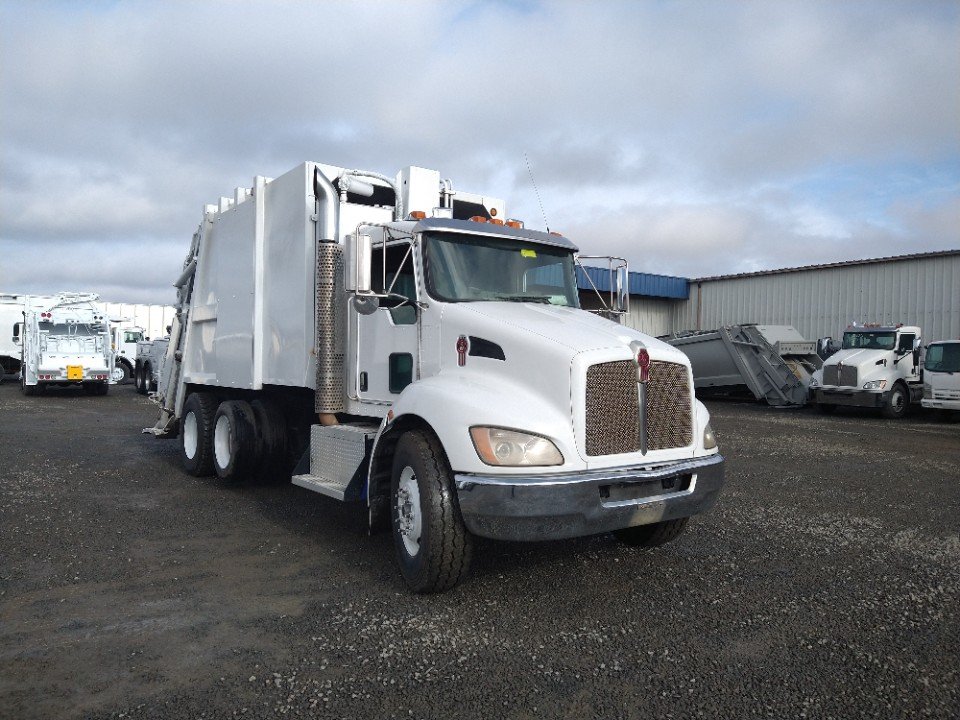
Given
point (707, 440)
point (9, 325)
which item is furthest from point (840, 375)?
point (9, 325)

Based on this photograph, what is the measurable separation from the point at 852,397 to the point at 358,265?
16990 millimetres

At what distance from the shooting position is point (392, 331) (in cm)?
592

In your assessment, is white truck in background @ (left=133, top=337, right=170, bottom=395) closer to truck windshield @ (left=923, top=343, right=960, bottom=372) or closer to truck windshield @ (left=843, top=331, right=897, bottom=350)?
truck windshield @ (left=843, top=331, right=897, bottom=350)

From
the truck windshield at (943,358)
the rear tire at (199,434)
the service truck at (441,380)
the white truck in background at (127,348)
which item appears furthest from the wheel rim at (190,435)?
the white truck in background at (127,348)

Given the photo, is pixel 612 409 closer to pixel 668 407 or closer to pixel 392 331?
pixel 668 407

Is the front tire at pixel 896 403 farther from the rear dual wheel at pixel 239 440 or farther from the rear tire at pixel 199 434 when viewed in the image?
the rear tire at pixel 199 434

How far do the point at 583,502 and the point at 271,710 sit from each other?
206 cm

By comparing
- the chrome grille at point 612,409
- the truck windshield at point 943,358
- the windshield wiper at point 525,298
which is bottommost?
the chrome grille at point 612,409

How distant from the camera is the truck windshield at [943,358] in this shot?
17500mm

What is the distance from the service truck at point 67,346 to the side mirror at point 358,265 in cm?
2105

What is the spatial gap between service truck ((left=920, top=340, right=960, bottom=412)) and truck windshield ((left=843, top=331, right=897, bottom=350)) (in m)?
1.43

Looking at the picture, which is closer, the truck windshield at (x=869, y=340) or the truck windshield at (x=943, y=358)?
the truck windshield at (x=943, y=358)

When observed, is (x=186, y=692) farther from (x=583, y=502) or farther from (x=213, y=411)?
(x=213, y=411)

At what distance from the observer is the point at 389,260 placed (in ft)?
19.6
